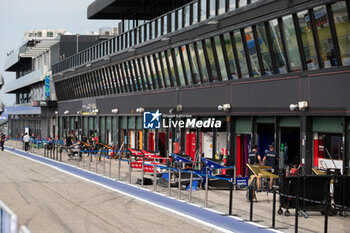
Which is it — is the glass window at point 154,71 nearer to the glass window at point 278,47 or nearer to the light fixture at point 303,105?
the glass window at point 278,47

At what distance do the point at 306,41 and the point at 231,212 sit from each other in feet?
28.8

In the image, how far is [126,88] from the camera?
47594 mm

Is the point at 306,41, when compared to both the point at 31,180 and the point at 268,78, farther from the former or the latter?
the point at 31,180

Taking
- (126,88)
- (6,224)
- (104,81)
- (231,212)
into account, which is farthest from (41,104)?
(6,224)

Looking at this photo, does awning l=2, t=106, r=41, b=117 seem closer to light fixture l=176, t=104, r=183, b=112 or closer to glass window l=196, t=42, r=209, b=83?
light fixture l=176, t=104, r=183, b=112

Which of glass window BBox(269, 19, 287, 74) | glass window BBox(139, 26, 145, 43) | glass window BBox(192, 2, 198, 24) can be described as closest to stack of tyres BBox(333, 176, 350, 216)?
glass window BBox(269, 19, 287, 74)

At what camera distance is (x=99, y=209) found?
59.7 feet

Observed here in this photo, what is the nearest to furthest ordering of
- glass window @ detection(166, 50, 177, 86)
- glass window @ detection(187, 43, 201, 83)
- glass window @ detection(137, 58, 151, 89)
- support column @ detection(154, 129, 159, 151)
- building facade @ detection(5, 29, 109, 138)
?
glass window @ detection(187, 43, 201, 83)
glass window @ detection(166, 50, 177, 86)
support column @ detection(154, 129, 159, 151)
glass window @ detection(137, 58, 151, 89)
building facade @ detection(5, 29, 109, 138)

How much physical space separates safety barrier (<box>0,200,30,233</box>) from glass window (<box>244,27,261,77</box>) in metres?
19.1

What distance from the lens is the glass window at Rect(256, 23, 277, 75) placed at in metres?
26.5

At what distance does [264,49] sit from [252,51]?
1.06 metres

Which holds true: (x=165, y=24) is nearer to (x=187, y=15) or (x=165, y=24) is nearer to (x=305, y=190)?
(x=187, y=15)

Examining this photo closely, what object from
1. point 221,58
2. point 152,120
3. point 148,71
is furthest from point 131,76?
point 152,120

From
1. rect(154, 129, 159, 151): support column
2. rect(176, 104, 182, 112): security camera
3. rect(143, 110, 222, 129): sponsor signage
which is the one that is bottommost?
rect(154, 129, 159, 151): support column
